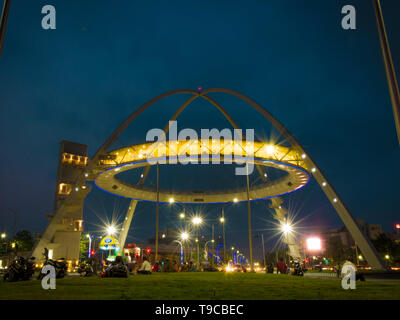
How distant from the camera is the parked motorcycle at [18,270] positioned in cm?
1645

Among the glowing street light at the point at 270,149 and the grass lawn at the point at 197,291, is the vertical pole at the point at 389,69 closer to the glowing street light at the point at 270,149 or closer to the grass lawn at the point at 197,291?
the grass lawn at the point at 197,291

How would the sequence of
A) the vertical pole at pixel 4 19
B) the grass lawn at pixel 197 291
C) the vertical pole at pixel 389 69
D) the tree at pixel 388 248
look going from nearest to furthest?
1. the grass lawn at pixel 197 291
2. the vertical pole at pixel 4 19
3. the vertical pole at pixel 389 69
4. the tree at pixel 388 248

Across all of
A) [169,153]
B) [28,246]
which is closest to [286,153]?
[169,153]

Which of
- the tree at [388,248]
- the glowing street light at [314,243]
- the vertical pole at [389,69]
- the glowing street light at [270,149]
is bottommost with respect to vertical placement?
the tree at [388,248]

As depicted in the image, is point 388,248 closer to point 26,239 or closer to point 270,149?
point 270,149

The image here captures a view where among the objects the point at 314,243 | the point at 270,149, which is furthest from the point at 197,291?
the point at 314,243

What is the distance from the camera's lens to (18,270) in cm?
1675

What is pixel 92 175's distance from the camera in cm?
5188

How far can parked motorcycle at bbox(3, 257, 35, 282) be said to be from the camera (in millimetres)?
16453

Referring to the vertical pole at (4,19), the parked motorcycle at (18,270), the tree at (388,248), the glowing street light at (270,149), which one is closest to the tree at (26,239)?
the glowing street light at (270,149)

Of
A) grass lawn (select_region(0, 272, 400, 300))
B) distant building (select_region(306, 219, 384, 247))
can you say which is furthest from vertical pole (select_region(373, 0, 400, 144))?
distant building (select_region(306, 219, 384, 247))

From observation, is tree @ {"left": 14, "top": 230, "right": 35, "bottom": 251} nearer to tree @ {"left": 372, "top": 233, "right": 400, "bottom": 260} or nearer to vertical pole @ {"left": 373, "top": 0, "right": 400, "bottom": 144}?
tree @ {"left": 372, "top": 233, "right": 400, "bottom": 260}

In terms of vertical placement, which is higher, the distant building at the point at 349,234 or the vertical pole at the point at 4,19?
the vertical pole at the point at 4,19
